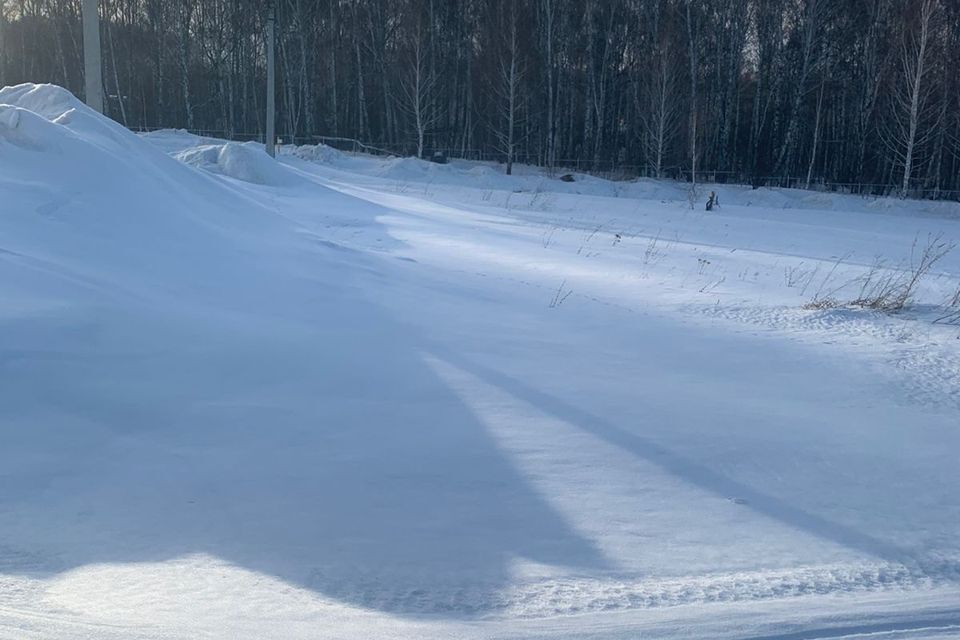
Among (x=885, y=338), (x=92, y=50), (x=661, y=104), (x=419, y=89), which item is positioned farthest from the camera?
(x=419, y=89)

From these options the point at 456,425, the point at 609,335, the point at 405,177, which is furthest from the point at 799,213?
the point at 456,425

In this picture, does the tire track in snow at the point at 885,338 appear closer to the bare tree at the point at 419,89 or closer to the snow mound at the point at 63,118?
the snow mound at the point at 63,118

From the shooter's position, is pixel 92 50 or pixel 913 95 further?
pixel 913 95

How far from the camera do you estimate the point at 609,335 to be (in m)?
6.95

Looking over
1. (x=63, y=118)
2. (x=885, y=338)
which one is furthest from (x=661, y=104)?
(x=885, y=338)

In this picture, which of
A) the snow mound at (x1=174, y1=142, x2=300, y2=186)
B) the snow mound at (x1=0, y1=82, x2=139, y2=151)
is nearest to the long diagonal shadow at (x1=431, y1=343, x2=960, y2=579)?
the snow mound at (x1=0, y1=82, x2=139, y2=151)

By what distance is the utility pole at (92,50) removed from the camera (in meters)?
13.1

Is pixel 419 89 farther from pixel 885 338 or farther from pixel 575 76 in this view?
pixel 885 338

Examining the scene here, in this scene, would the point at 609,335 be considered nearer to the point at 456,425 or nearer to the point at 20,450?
the point at 456,425

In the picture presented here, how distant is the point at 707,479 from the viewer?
14.3 feet

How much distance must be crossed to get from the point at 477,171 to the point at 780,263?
79.3ft

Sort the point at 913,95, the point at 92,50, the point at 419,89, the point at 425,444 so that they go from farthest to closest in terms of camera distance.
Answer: the point at 419,89, the point at 913,95, the point at 92,50, the point at 425,444

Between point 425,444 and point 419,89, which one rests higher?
point 419,89

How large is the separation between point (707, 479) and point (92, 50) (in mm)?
12510
